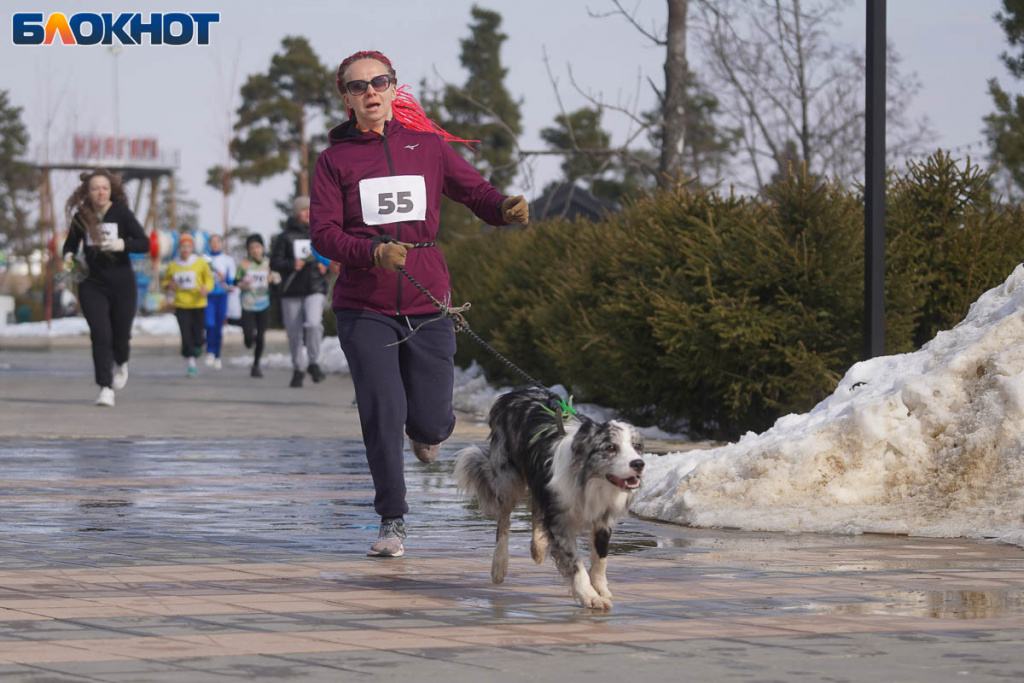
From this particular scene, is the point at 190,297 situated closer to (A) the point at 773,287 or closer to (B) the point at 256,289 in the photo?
(B) the point at 256,289

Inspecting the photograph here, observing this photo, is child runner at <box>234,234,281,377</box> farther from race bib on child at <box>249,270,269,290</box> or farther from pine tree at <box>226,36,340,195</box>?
pine tree at <box>226,36,340,195</box>

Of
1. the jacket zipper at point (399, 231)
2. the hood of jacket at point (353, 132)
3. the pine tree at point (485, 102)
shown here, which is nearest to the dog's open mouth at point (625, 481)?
the jacket zipper at point (399, 231)

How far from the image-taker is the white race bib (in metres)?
16.6

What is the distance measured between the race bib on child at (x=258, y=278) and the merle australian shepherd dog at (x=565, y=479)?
60.8 ft

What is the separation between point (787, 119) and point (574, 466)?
46.9m

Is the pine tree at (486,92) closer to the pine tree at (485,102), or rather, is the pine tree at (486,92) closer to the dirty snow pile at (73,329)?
the pine tree at (485,102)

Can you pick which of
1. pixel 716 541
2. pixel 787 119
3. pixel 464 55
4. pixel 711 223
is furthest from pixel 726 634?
pixel 464 55

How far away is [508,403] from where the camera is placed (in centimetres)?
705

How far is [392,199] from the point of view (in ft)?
25.0

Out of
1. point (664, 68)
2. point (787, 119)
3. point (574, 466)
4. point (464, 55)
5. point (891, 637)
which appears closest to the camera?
point (891, 637)

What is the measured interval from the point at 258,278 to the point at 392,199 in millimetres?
17981

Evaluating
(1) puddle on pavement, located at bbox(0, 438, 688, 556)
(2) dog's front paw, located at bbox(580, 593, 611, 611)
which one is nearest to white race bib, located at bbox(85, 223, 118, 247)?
(1) puddle on pavement, located at bbox(0, 438, 688, 556)

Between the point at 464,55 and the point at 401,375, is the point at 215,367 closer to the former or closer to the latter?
the point at 401,375

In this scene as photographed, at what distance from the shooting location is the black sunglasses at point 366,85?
768 cm
